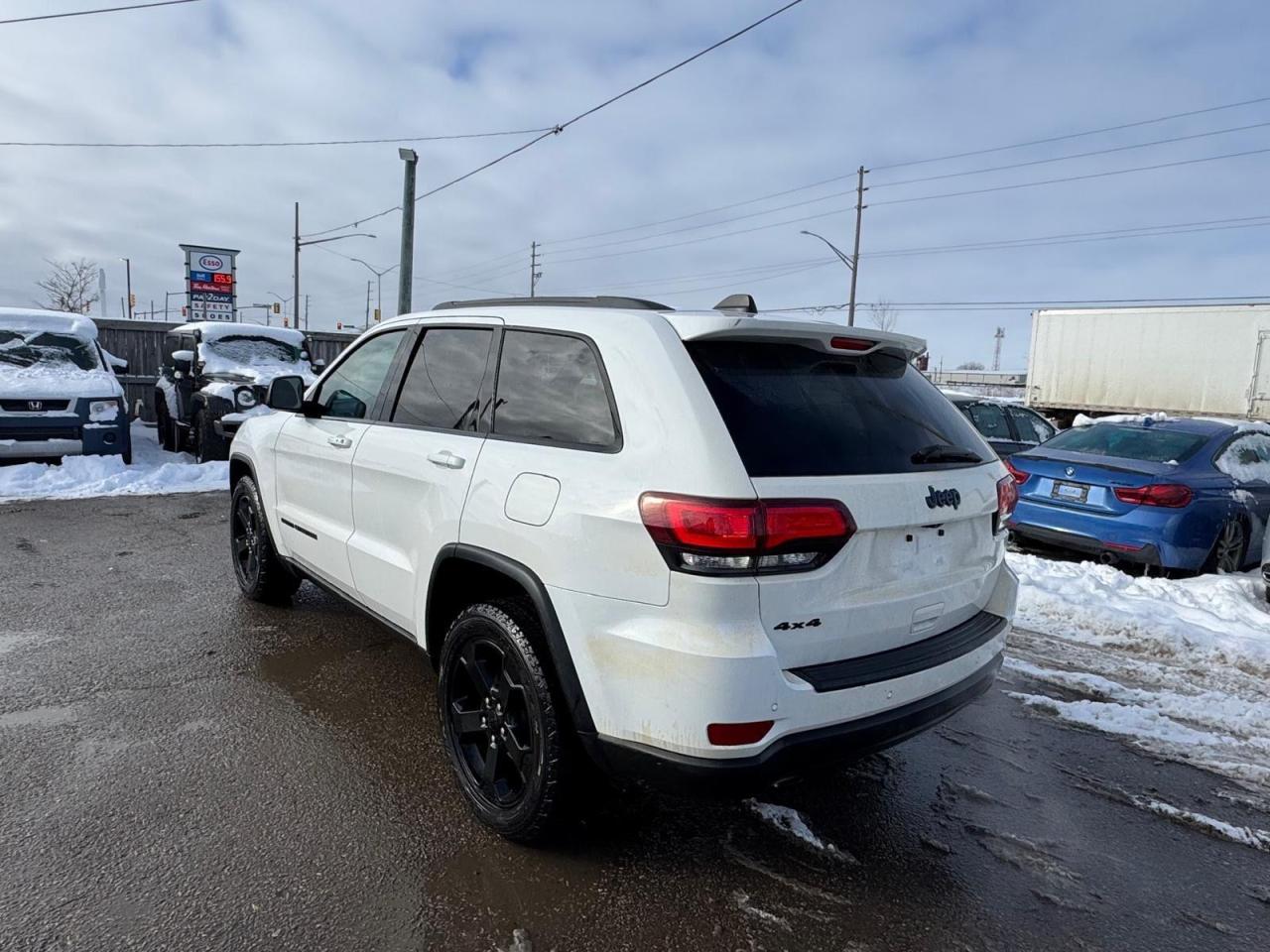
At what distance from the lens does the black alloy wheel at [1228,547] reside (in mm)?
6523

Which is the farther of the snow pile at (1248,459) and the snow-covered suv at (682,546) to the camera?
the snow pile at (1248,459)

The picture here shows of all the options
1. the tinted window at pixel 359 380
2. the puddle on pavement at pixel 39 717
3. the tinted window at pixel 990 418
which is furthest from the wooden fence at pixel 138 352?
the tinted window at pixel 990 418

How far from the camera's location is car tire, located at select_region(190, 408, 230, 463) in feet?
35.5

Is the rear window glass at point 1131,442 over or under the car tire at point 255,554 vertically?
over

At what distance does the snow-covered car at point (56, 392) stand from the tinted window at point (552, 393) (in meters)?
8.60

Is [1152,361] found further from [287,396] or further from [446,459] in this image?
[446,459]

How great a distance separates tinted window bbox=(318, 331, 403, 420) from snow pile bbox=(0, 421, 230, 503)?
456 centimetres

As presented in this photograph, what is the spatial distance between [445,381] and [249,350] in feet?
33.5

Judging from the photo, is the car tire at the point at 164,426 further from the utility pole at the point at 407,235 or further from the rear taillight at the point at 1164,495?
the rear taillight at the point at 1164,495

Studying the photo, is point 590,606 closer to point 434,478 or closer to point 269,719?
point 434,478

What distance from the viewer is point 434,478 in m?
3.04

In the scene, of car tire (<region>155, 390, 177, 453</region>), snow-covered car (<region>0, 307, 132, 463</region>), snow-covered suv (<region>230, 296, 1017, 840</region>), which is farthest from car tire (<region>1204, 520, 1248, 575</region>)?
car tire (<region>155, 390, 177, 453</region>)

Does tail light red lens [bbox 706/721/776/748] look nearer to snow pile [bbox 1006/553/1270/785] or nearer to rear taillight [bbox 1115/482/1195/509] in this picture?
snow pile [bbox 1006/553/1270/785]

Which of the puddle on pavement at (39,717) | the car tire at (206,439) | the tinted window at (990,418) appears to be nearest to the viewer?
the puddle on pavement at (39,717)
